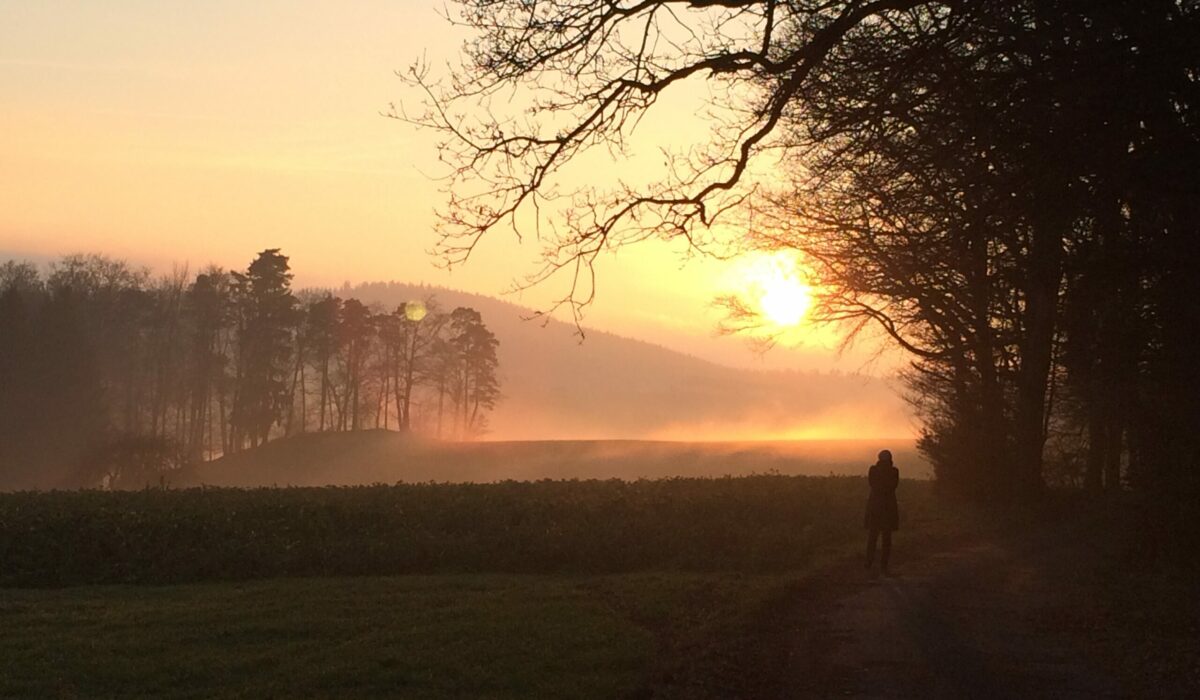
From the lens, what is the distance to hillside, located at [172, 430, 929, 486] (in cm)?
8388

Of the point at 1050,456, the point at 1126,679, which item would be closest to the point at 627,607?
the point at 1126,679

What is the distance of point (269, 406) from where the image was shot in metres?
99.3

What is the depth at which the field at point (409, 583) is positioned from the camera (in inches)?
472

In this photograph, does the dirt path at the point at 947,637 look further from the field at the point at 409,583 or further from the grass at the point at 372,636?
the grass at the point at 372,636

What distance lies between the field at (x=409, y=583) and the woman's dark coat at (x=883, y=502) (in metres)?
1.72

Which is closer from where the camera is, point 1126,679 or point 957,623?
point 1126,679

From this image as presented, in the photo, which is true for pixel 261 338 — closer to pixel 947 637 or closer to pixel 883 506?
pixel 883 506

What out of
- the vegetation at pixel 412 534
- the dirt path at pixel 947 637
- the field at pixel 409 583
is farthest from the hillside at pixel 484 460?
the dirt path at pixel 947 637

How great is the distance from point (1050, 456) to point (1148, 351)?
70.0ft

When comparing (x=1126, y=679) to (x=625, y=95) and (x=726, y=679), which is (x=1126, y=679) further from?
(x=625, y=95)

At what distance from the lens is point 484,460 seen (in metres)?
92.1

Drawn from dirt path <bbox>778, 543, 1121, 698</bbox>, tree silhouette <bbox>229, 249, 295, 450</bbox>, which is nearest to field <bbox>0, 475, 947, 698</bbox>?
dirt path <bbox>778, 543, 1121, 698</bbox>

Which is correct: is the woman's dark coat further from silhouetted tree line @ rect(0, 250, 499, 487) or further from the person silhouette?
silhouetted tree line @ rect(0, 250, 499, 487)

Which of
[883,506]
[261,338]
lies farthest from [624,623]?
[261,338]
